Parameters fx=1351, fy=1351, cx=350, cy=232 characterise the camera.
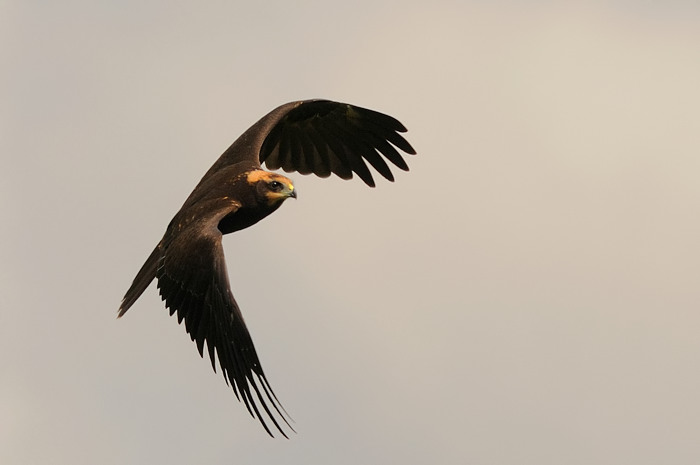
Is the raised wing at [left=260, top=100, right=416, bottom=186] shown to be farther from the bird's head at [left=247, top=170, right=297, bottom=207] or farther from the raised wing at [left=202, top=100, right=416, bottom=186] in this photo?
the bird's head at [left=247, top=170, right=297, bottom=207]

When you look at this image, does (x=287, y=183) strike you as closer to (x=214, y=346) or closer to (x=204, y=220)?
(x=204, y=220)

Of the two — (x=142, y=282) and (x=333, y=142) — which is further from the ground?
(x=333, y=142)

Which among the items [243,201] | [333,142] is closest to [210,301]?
[243,201]

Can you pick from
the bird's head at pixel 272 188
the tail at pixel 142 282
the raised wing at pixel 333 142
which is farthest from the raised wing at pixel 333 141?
the tail at pixel 142 282

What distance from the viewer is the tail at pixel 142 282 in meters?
14.5

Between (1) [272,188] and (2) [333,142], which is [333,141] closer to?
(2) [333,142]

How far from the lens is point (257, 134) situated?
16.2 meters

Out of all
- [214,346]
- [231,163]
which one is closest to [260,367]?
[214,346]

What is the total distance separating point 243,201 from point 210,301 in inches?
63.9

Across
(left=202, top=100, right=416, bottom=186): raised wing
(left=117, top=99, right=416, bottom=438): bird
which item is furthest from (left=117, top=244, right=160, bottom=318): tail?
(left=202, top=100, right=416, bottom=186): raised wing

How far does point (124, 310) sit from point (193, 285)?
1.58 m

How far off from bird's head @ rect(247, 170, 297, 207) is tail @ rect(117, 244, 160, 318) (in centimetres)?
127

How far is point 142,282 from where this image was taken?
48.2 feet

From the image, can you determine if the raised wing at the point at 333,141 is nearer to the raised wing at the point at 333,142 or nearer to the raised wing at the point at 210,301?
the raised wing at the point at 333,142
